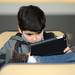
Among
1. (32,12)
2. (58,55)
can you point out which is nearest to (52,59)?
(58,55)

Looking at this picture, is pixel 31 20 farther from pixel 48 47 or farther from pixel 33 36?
pixel 48 47

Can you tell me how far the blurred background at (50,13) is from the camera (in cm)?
241

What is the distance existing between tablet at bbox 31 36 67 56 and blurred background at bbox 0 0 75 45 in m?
1.37

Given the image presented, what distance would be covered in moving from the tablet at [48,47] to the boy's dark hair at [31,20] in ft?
0.60

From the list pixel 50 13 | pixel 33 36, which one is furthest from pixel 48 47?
pixel 50 13

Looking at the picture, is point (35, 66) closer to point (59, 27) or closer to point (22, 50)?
point (22, 50)

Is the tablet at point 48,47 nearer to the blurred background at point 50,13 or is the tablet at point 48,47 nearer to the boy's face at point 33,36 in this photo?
the boy's face at point 33,36

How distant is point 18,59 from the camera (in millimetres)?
1002

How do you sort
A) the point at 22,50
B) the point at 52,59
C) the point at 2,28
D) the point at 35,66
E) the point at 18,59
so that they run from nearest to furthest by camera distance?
the point at 35,66, the point at 52,59, the point at 18,59, the point at 22,50, the point at 2,28

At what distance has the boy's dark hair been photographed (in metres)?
1.18

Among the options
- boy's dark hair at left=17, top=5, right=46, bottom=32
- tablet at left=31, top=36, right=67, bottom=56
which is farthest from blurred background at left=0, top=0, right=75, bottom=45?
tablet at left=31, top=36, right=67, bottom=56

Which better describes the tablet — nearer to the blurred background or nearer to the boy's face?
the boy's face

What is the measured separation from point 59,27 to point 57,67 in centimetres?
165

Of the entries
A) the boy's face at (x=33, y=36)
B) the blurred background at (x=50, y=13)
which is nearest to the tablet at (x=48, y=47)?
the boy's face at (x=33, y=36)
